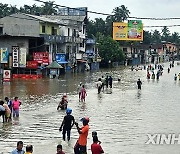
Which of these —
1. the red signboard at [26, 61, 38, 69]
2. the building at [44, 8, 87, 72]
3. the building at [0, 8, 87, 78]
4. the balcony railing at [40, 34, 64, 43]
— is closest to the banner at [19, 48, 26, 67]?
the building at [0, 8, 87, 78]

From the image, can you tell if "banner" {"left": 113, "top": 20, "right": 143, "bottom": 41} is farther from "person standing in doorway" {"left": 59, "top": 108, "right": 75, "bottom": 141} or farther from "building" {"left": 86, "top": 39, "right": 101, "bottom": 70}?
"person standing in doorway" {"left": 59, "top": 108, "right": 75, "bottom": 141}

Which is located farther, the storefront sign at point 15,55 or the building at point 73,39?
the building at point 73,39

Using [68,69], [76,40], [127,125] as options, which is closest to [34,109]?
[127,125]

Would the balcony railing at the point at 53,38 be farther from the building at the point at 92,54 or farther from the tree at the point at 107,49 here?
the tree at the point at 107,49

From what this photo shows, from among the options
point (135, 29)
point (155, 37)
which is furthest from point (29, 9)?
point (155, 37)

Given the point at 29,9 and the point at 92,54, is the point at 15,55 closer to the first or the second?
the point at 92,54

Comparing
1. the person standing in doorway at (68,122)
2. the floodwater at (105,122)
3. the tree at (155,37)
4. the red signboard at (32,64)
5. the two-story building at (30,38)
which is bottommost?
the floodwater at (105,122)

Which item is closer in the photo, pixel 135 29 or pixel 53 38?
pixel 135 29

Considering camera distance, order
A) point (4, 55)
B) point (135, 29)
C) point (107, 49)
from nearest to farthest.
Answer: point (4, 55) < point (135, 29) < point (107, 49)

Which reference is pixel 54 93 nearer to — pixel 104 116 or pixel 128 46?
pixel 104 116

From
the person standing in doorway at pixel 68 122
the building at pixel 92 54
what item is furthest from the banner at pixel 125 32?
the person standing in doorway at pixel 68 122

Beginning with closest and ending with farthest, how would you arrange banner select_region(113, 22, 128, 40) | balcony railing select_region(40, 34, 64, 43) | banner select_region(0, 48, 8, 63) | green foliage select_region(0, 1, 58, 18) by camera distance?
banner select_region(0, 48, 8, 63) < balcony railing select_region(40, 34, 64, 43) < banner select_region(113, 22, 128, 40) < green foliage select_region(0, 1, 58, 18)

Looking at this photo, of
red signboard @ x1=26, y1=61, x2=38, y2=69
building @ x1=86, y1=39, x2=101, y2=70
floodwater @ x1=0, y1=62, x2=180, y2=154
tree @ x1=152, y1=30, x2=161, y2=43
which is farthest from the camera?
tree @ x1=152, y1=30, x2=161, y2=43

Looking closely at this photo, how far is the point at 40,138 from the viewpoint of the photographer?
16.1 m
